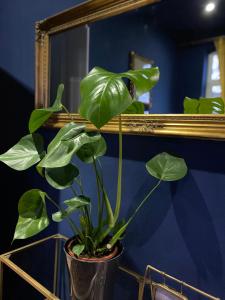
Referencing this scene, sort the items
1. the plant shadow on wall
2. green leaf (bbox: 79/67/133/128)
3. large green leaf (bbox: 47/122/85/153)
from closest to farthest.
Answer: green leaf (bbox: 79/67/133/128) → large green leaf (bbox: 47/122/85/153) → the plant shadow on wall

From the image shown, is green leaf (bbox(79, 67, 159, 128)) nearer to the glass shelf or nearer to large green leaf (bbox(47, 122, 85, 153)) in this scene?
large green leaf (bbox(47, 122, 85, 153))

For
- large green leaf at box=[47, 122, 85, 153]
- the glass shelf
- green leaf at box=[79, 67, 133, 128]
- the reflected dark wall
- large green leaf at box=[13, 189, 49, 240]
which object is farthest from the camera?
the glass shelf

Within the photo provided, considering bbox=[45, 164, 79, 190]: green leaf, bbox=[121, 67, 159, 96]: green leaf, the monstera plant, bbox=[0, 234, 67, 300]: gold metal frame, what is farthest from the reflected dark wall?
bbox=[0, 234, 67, 300]: gold metal frame

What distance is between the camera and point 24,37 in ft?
4.42

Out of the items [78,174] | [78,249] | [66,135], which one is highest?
[66,135]

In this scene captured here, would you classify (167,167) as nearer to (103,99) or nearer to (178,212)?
(178,212)

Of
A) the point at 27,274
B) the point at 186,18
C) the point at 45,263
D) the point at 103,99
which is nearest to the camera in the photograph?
the point at 103,99

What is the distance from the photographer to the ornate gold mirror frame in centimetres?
73

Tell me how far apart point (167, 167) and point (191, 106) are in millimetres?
205

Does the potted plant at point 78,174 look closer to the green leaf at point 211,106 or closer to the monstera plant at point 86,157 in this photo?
the monstera plant at point 86,157

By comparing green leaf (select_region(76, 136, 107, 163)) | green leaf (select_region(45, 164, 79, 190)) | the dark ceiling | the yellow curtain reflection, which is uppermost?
the dark ceiling

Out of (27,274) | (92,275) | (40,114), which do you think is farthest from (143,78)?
(27,274)

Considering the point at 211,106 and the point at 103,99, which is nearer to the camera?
the point at 103,99

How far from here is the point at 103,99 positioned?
531mm
